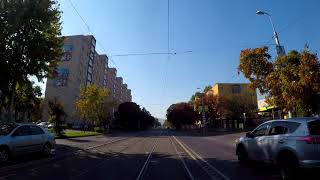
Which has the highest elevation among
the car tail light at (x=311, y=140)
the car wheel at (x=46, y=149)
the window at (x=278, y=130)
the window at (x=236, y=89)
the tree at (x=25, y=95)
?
the window at (x=236, y=89)

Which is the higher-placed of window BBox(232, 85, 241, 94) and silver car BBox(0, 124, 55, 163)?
window BBox(232, 85, 241, 94)

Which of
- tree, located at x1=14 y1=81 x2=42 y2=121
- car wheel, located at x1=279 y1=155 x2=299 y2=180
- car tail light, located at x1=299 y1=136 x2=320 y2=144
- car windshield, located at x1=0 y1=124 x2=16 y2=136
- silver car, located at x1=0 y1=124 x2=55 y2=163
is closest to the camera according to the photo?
car tail light, located at x1=299 y1=136 x2=320 y2=144

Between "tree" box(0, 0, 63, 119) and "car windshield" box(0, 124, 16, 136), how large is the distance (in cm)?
490

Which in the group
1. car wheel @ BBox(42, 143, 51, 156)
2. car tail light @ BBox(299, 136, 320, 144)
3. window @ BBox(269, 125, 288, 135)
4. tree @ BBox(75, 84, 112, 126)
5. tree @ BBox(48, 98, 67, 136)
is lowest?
car wheel @ BBox(42, 143, 51, 156)

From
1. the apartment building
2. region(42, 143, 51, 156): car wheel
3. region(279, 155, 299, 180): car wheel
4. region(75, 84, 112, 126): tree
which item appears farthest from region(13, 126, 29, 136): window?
the apartment building

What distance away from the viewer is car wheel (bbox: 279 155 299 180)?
1034 cm

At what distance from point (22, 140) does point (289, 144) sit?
1065 centimetres

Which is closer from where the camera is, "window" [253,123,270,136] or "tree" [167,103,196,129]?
"window" [253,123,270,136]

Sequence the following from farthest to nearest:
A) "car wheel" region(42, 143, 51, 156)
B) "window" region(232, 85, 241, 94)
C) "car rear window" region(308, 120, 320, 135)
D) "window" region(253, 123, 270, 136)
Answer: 1. "window" region(232, 85, 241, 94)
2. "car wheel" region(42, 143, 51, 156)
3. "window" region(253, 123, 270, 136)
4. "car rear window" region(308, 120, 320, 135)

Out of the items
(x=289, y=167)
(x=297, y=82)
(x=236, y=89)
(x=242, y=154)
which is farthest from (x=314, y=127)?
(x=236, y=89)

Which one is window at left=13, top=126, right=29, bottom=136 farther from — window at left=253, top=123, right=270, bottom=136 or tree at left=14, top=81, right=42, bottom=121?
window at left=253, top=123, right=270, bottom=136

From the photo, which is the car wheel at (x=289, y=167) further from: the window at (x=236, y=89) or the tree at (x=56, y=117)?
the window at (x=236, y=89)

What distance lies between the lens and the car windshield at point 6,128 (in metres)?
15.2

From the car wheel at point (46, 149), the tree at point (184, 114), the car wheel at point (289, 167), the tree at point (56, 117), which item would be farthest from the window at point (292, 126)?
the tree at point (184, 114)
